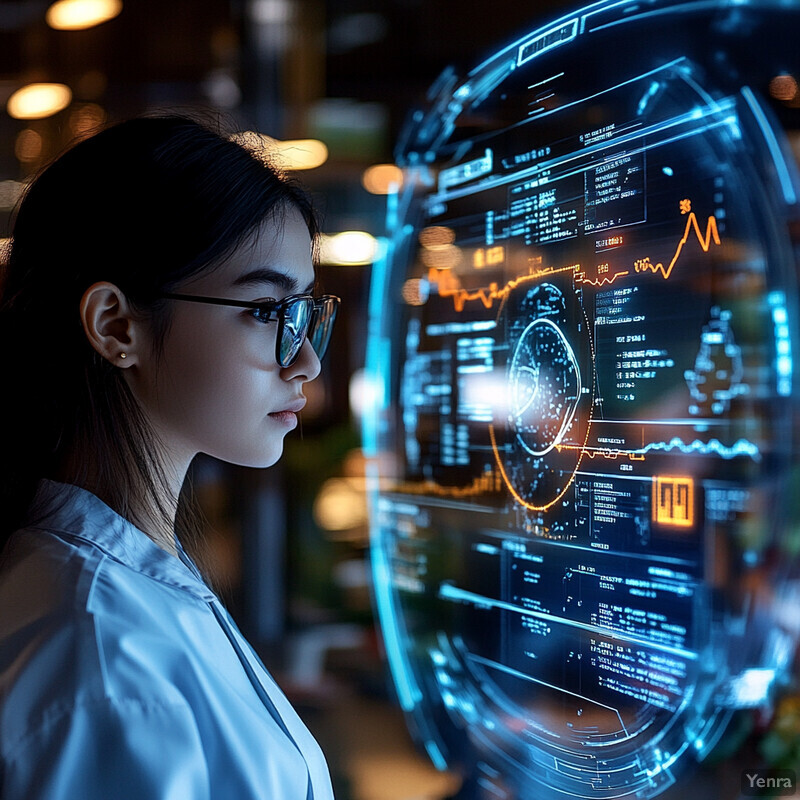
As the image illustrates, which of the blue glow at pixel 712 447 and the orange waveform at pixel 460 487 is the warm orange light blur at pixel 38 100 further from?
the blue glow at pixel 712 447

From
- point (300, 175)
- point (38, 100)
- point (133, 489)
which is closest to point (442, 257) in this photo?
point (133, 489)

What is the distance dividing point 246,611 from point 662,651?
4.83 ft

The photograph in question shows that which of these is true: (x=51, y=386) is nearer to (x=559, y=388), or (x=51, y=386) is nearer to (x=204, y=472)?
(x=559, y=388)

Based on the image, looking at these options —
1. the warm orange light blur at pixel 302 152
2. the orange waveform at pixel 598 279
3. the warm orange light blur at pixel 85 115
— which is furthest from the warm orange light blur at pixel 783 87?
the warm orange light blur at pixel 85 115

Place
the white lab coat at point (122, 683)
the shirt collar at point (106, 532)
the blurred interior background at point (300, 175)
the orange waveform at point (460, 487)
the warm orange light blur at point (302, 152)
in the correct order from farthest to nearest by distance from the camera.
Result: the warm orange light blur at point (302, 152)
the blurred interior background at point (300, 175)
the orange waveform at point (460, 487)
the shirt collar at point (106, 532)
the white lab coat at point (122, 683)

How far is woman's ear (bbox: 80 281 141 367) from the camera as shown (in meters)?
0.88

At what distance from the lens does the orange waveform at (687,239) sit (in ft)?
2.50

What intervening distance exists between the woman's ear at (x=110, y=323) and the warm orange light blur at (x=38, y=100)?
64.7 inches

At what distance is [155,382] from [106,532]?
0.17 metres

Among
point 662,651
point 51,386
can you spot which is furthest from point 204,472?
point 662,651

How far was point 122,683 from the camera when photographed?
0.71 metres

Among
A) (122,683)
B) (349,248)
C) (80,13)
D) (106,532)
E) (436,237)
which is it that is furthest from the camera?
(80,13)

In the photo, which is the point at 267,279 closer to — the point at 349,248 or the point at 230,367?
the point at 230,367

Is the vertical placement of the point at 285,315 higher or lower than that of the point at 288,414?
higher
